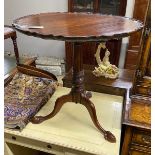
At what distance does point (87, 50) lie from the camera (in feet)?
8.96

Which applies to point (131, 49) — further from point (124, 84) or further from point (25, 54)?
point (25, 54)

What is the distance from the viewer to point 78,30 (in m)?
1.13

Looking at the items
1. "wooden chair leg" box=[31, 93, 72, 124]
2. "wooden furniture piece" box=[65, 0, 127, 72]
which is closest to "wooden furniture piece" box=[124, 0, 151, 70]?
"wooden furniture piece" box=[65, 0, 127, 72]

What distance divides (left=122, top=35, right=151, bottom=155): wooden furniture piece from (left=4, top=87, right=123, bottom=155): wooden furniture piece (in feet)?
0.34

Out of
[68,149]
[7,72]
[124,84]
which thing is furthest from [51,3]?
[68,149]

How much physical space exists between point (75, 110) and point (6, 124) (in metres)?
0.49

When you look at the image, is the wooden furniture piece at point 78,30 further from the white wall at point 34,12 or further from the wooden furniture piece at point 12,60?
the white wall at point 34,12

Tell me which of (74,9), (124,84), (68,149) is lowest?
(68,149)

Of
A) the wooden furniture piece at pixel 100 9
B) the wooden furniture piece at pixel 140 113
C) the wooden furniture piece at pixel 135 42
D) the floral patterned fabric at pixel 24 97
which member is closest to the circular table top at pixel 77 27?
the wooden furniture piece at pixel 140 113

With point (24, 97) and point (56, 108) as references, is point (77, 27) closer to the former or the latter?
point (56, 108)

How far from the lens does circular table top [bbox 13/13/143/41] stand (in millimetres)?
1023

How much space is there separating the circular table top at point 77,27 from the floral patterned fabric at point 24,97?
56cm

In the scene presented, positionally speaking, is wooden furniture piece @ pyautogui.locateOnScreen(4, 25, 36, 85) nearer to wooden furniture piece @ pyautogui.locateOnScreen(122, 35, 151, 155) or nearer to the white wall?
the white wall

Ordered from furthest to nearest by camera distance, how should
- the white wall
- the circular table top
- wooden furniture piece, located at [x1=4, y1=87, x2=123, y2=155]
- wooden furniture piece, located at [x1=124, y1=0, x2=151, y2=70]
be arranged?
the white wall, wooden furniture piece, located at [x1=124, y1=0, x2=151, y2=70], wooden furniture piece, located at [x1=4, y1=87, x2=123, y2=155], the circular table top
